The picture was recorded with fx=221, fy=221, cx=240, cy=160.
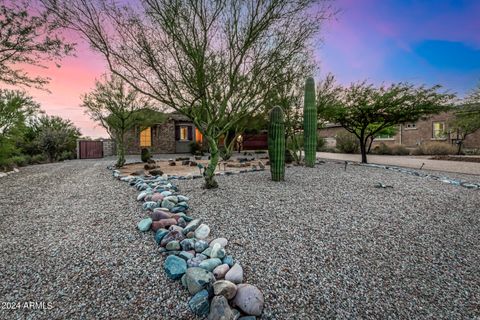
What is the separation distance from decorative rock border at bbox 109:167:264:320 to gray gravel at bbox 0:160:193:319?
104 mm

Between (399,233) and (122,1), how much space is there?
17.8ft

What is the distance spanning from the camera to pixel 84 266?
2.07m

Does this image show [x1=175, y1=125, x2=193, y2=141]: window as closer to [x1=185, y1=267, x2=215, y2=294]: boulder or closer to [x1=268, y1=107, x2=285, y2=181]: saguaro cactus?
[x1=268, y1=107, x2=285, y2=181]: saguaro cactus

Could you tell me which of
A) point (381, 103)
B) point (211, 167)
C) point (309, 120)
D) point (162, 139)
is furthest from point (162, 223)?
point (162, 139)

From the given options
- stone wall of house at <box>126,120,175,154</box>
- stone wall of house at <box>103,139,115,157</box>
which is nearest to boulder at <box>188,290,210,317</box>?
stone wall of house at <box>126,120,175,154</box>

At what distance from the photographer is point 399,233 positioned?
2.82 meters

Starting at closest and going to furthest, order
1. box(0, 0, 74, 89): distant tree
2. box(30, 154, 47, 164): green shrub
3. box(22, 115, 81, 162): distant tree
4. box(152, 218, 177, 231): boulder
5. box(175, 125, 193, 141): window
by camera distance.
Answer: box(152, 218, 177, 231): boulder, box(0, 0, 74, 89): distant tree, box(30, 154, 47, 164): green shrub, box(22, 115, 81, 162): distant tree, box(175, 125, 193, 141): window

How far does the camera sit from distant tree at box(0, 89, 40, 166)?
26.6 ft

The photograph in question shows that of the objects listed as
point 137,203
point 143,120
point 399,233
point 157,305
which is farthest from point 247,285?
point 143,120

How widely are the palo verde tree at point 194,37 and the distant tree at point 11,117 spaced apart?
7.11 m

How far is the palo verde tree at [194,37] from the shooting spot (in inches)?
145

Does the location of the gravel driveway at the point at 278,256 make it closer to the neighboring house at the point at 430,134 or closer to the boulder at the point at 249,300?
the boulder at the point at 249,300

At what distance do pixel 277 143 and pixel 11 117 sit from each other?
9974mm

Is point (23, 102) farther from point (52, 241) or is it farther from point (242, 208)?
point (242, 208)
